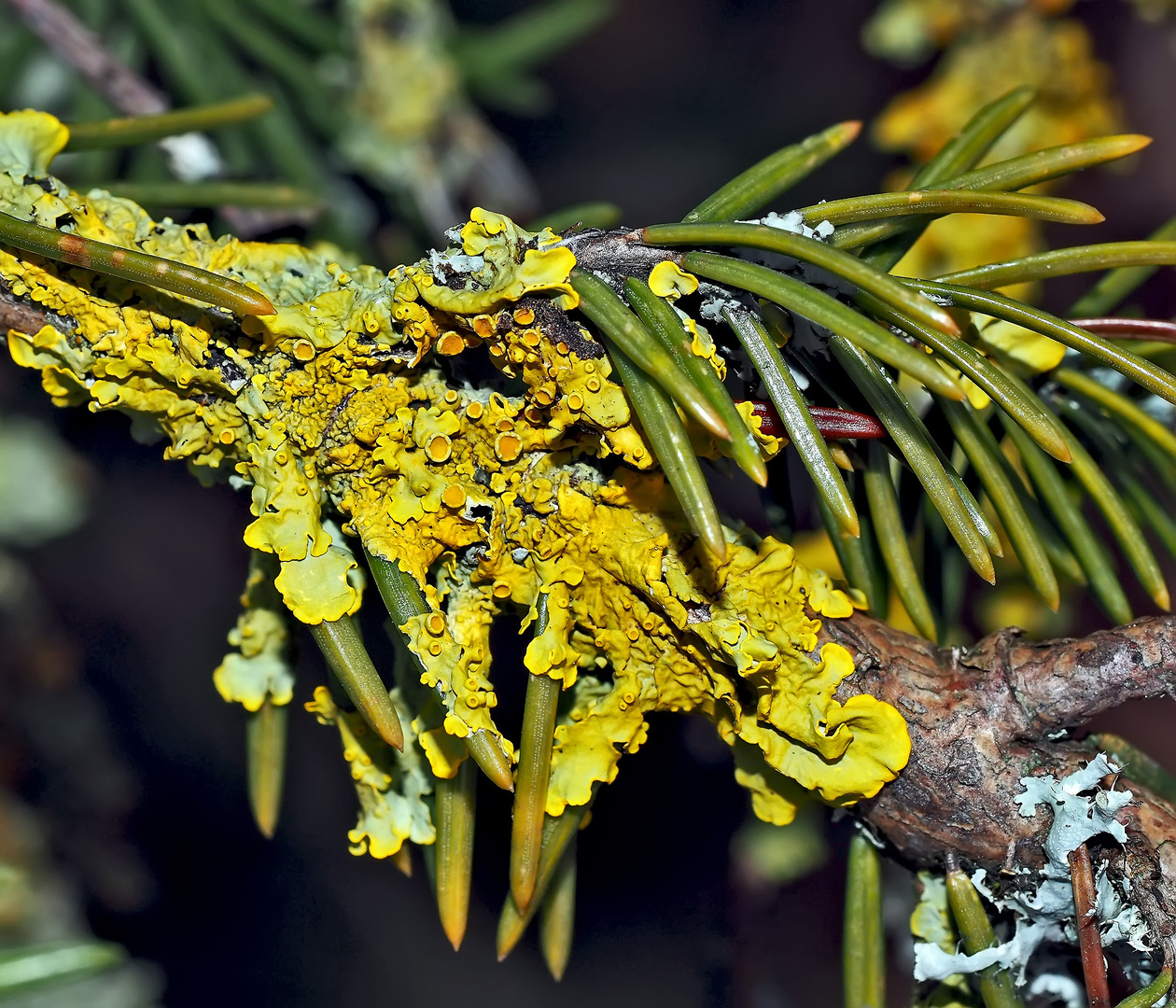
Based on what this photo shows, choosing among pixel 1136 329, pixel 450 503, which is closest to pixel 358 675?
pixel 450 503

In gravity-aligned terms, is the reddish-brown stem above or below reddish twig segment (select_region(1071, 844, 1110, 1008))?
above

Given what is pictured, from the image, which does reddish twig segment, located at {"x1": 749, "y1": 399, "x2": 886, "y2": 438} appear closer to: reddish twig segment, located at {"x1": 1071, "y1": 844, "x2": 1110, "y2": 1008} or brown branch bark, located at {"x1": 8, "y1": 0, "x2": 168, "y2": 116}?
reddish twig segment, located at {"x1": 1071, "y1": 844, "x2": 1110, "y2": 1008}

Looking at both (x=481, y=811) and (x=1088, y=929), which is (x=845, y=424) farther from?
(x=481, y=811)

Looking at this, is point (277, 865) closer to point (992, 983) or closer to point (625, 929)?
point (625, 929)

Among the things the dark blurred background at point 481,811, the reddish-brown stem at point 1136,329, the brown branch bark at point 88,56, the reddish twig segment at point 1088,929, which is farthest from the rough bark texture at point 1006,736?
the dark blurred background at point 481,811

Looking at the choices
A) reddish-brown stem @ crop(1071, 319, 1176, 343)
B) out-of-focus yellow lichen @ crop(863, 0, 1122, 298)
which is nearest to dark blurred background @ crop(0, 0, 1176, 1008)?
out-of-focus yellow lichen @ crop(863, 0, 1122, 298)

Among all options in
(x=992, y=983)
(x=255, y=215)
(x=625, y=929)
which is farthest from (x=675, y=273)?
Answer: (x=625, y=929)

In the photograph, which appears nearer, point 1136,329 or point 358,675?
point 358,675
